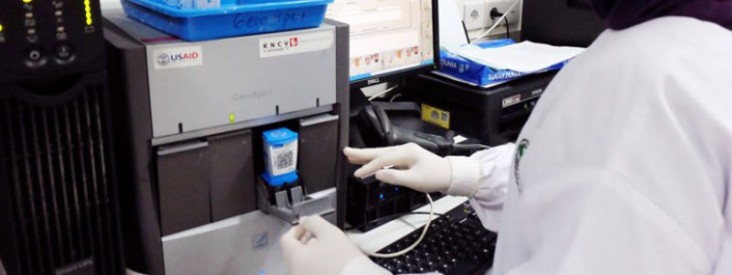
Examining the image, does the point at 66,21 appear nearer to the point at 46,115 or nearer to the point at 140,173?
the point at 46,115

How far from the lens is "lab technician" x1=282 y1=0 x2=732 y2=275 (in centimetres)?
47

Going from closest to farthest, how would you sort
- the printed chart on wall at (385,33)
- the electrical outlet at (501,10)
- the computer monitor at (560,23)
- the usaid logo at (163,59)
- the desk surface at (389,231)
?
the usaid logo at (163,59) < the desk surface at (389,231) < the printed chart on wall at (385,33) < the computer monitor at (560,23) < the electrical outlet at (501,10)

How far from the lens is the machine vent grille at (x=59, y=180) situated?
631 mm

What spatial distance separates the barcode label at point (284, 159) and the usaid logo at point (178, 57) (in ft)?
0.52

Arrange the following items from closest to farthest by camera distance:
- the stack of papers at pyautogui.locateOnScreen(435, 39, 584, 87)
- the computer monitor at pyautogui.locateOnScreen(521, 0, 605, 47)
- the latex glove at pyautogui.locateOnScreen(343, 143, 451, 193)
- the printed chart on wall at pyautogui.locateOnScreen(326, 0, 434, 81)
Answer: the latex glove at pyautogui.locateOnScreen(343, 143, 451, 193) → the printed chart on wall at pyautogui.locateOnScreen(326, 0, 434, 81) → the stack of papers at pyautogui.locateOnScreen(435, 39, 584, 87) → the computer monitor at pyautogui.locateOnScreen(521, 0, 605, 47)

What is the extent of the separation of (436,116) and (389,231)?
439mm

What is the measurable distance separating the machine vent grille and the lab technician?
0.46m

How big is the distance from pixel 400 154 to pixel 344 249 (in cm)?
25

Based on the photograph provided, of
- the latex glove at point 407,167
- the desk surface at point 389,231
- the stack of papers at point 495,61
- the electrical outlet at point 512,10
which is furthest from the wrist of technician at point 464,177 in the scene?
the electrical outlet at point 512,10

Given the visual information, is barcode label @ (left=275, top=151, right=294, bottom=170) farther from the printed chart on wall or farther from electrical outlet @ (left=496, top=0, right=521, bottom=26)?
electrical outlet @ (left=496, top=0, right=521, bottom=26)

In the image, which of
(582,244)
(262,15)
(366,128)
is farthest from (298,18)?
(582,244)

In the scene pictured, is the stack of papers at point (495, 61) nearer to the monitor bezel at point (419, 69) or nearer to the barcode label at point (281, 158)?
the monitor bezel at point (419, 69)

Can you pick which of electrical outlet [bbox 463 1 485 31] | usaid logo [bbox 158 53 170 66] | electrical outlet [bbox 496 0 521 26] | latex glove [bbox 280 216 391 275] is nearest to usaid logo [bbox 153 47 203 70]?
usaid logo [bbox 158 53 170 66]

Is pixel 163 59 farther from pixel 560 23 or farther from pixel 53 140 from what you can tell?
pixel 560 23
